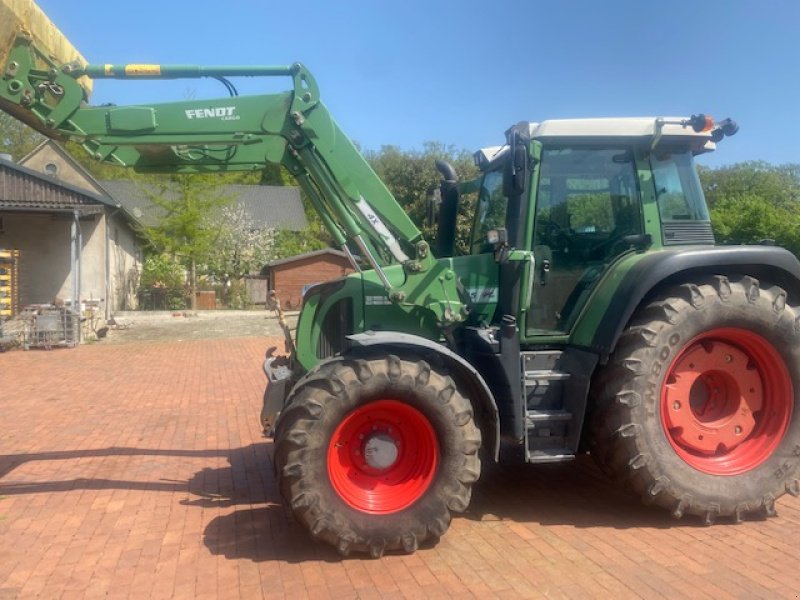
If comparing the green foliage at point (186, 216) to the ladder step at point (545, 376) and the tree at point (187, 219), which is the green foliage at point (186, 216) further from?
the ladder step at point (545, 376)

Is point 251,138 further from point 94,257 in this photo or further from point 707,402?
point 94,257

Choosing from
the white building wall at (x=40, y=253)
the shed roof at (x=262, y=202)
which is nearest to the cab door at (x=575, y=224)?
the white building wall at (x=40, y=253)

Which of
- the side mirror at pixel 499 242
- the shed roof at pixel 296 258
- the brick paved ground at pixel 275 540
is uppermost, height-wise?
the shed roof at pixel 296 258

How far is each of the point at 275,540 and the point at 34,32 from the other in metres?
3.60

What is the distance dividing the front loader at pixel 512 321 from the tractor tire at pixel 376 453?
0.04 feet

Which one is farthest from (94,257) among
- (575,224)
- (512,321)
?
(512,321)

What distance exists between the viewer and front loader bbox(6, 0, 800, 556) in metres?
4.07

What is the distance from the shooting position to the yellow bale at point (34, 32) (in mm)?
4156

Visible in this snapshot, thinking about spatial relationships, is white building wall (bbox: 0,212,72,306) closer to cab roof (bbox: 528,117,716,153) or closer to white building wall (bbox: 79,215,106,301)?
white building wall (bbox: 79,215,106,301)

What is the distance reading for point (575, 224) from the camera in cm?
493

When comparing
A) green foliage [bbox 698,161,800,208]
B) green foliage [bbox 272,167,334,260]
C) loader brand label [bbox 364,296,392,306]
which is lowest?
loader brand label [bbox 364,296,392,306]

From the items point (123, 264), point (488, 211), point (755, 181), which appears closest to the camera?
point (488, 211)

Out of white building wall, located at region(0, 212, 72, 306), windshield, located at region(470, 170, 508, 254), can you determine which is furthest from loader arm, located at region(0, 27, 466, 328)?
white building wall, located at region(0, 212, 72, 306)

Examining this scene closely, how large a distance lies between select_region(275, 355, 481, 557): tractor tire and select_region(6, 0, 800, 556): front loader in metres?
0.01
